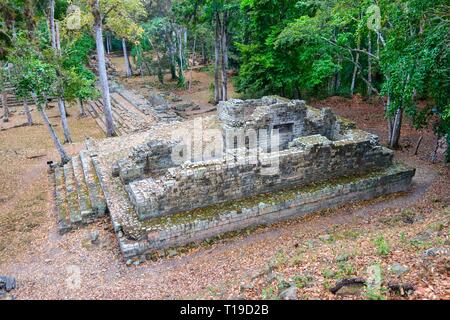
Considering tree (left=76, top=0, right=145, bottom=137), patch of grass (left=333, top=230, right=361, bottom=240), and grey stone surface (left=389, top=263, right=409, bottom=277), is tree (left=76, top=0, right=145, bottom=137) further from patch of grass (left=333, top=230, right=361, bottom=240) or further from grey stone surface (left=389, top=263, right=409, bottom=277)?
grey stone surface (left=389, top=263, right=409, bottom=277)

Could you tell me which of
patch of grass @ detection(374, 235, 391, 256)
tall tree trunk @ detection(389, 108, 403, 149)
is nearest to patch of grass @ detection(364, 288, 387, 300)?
patch of grass @ detection(374, 235, 391, 256)

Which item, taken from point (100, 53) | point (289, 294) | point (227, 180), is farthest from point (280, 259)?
point (100, 53)

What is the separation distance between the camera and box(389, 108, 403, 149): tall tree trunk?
51.4ft

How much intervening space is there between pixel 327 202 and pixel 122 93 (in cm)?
2207

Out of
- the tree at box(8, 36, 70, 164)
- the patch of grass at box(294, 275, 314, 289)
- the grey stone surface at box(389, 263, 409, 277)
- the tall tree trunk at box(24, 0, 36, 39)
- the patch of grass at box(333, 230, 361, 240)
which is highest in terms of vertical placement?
the tall tree trunk at box(24, 0, 36, 39)

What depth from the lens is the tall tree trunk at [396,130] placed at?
51.4 feet

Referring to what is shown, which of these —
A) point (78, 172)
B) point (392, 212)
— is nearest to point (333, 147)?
point (392, 212)

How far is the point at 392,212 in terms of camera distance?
1114 cm

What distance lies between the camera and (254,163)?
1055 centimetres

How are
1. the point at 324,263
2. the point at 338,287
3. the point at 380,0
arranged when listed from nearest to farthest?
the point at 338,287
the point at 324,263
the point at 380,0

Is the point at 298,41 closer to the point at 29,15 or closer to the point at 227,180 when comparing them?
the point at 227,180

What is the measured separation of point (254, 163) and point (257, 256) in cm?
281

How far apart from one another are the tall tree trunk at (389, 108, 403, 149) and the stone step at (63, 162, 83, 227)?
13.5 metres

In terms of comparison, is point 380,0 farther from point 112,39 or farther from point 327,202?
point 112,39
